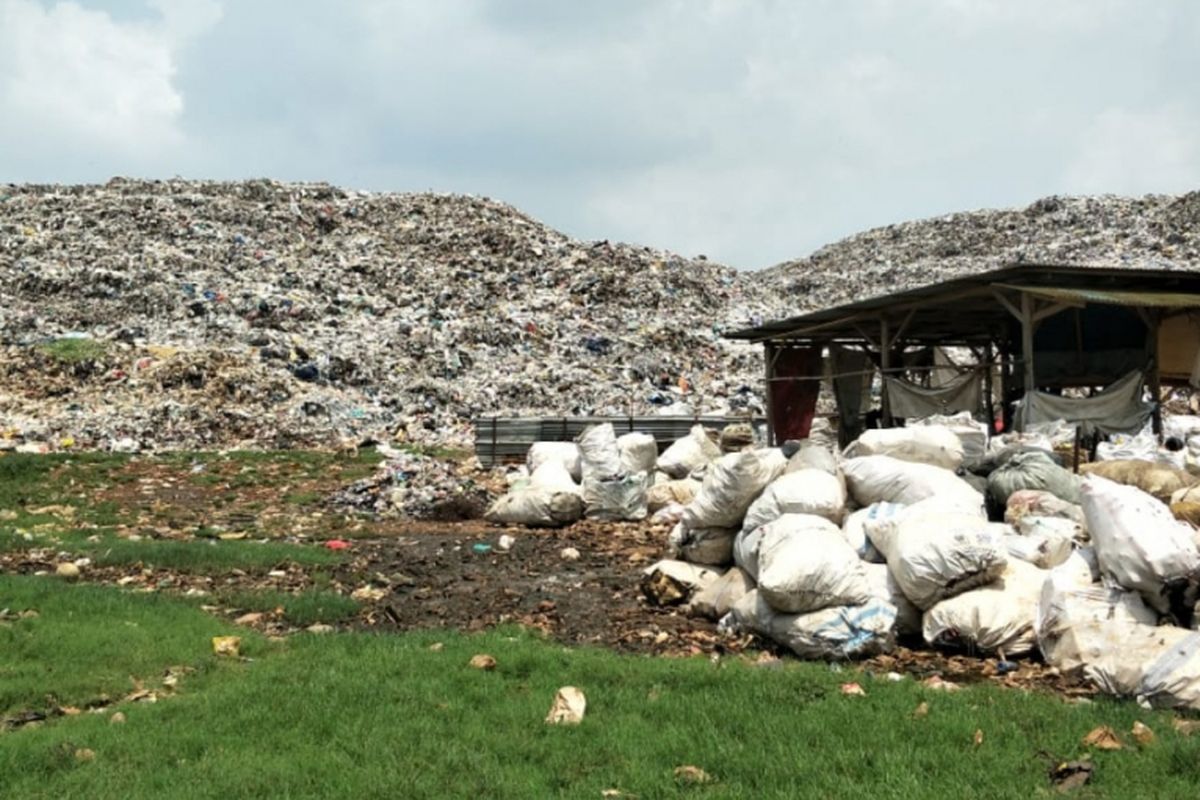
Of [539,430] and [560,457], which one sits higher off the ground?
[539,430]

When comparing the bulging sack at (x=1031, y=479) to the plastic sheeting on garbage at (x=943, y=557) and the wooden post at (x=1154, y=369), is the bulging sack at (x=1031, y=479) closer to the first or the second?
the plastic sheeting on garbage at (x=943, y=557)

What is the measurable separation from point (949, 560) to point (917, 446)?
2.52 m

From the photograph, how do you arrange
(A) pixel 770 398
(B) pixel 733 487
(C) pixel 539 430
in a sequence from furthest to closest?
(A) pixel 770 398
(C) pixel 539 430
(B) pixel 733 487

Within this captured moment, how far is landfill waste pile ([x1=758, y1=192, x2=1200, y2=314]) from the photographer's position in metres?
26.6

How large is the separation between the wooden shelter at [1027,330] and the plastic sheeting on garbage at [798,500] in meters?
4.16

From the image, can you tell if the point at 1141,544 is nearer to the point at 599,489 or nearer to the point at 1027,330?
the point at 1027,330

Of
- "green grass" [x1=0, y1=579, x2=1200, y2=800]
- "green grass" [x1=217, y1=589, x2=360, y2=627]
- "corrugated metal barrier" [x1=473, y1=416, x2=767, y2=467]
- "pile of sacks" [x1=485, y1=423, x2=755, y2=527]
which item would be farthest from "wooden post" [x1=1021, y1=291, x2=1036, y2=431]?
"green grass" [x1=217, y1=589, x2=360, y2=627]

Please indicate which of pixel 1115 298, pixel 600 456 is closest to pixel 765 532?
pixel 600 456

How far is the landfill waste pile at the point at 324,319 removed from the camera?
1809 centimetres

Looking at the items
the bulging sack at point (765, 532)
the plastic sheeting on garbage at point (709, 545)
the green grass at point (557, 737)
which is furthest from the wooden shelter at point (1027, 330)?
the green grass at point (557, 737)

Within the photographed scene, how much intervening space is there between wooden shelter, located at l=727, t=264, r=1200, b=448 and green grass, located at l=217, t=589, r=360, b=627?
6632mm

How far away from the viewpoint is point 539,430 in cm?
1449

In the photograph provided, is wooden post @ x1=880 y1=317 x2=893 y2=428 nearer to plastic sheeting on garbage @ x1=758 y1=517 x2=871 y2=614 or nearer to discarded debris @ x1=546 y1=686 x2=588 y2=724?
plastic sheeting on garbage @ x1=758 y1=517 x2=871 y2=614

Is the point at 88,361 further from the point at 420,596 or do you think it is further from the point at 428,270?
the point at 420,596
